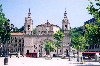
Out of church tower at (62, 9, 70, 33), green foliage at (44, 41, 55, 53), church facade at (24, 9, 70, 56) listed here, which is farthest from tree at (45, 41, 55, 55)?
church tower at (62, 9, 70, 33)

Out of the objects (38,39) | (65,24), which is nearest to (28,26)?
(38,39)

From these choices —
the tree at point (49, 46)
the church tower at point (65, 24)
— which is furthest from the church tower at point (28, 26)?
→ the church tower at point (65, 24)

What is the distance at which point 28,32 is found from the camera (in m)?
101

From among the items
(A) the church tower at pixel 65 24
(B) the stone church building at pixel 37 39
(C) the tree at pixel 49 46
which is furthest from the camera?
(B) the stone church building at pixel 37 39

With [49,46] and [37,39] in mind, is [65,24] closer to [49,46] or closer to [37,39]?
[49,46]

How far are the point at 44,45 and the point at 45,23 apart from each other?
40.5 feet

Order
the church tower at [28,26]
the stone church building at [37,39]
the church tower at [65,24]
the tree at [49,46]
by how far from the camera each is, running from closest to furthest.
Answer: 1. the tree at [49,46]
2. the church tower at [65,24]
3. the stone church building at [37,39]
4. the church tower at [28,26]

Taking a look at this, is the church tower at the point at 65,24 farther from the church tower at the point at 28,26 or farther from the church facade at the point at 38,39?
the church tower at the point at 28,26

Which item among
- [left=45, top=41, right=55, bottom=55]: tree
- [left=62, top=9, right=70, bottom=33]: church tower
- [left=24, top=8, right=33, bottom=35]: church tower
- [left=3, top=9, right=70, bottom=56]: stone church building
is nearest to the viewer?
[left=45, top=41, right=55, bottom=55]: tree

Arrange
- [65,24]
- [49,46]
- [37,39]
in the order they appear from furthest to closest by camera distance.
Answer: [37,39]
[65,24]
[49,46]

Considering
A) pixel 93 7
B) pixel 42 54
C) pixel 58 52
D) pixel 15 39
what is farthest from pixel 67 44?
pixel 93 7

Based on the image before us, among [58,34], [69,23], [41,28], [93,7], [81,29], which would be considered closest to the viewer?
[93,7]

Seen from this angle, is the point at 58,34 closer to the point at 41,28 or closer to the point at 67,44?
the point at 67,44

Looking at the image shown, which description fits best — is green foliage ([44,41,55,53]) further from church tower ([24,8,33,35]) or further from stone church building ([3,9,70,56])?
church tower ([24,8,33,35])
